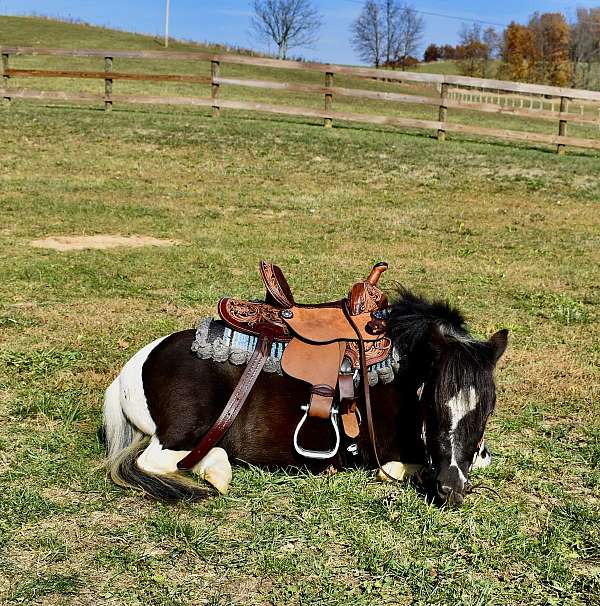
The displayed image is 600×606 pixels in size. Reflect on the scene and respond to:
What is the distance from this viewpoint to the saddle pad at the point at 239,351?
3.69 m

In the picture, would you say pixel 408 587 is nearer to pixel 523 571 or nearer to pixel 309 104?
pixel 523 571

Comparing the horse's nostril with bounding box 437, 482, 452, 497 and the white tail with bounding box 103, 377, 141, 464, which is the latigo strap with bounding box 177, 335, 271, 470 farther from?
the horse's nostril with bounding box 437, 482, 452, 497

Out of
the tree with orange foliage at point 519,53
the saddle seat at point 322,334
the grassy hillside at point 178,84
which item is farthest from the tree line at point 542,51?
the saddle seat at point 322,334

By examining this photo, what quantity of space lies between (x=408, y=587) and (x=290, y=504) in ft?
2.56

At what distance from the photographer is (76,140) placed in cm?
1667

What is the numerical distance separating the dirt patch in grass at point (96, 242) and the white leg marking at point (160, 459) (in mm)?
6243

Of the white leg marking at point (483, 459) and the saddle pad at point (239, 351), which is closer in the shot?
the saddle pad at point (239, 351)

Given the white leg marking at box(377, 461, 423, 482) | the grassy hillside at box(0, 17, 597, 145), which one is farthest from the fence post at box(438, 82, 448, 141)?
the white leg marking at box(377, 461, 423, 482)

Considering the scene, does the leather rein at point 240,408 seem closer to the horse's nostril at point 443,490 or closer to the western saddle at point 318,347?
the western saddle at point 318,347

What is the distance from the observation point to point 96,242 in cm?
990

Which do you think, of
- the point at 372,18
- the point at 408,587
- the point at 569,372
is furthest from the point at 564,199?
the point at 372,18

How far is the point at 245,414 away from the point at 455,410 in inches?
42.7

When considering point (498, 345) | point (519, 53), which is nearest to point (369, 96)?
point (498, 345)

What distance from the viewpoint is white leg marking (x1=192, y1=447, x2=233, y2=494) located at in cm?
362
